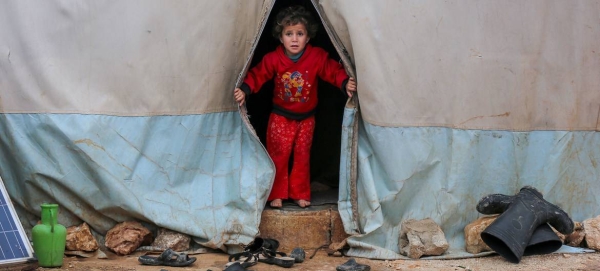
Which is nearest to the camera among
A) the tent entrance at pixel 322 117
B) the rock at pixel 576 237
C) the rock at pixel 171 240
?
the rock at pixel 171 240

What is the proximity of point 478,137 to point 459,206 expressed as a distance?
1.48 feet

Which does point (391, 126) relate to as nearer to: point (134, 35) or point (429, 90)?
point (429, 90)

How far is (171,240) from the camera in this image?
5645 millimetres

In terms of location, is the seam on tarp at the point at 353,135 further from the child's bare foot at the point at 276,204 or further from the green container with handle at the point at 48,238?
the green container with handle at the point at 48,238

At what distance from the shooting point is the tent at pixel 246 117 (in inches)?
217

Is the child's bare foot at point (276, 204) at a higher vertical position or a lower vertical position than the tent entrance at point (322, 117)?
lower

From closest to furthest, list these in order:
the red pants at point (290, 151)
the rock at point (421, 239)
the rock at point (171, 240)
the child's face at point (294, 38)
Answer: the rock at point (421, 239)
the rock at point (171, 240)
the child's face at point (294, 38)
the red pants at point (290, 151)

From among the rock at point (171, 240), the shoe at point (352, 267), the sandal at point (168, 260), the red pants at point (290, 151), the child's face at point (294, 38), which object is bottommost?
the shoe at point (352, 267)

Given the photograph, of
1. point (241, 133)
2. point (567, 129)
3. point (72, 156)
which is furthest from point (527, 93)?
point (72, 156)

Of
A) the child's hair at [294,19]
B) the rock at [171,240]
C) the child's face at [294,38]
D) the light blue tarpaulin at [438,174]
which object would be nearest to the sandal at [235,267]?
the rock at [171,240]

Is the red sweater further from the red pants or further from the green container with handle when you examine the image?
the green container with handle

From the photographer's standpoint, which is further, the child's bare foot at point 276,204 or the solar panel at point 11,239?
the child's bare foot at point 276,204

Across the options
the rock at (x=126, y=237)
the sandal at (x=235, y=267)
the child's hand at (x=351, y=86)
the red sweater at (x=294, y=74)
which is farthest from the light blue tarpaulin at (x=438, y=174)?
the rock at (x=126, y=237)

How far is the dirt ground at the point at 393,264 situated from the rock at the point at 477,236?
0.08 meters
